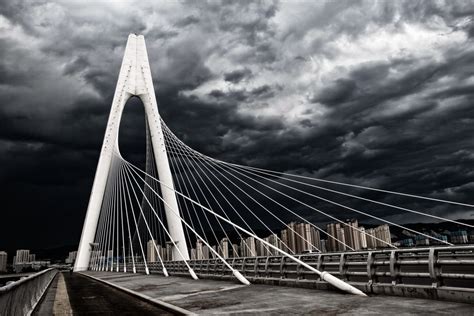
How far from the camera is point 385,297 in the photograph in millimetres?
8953

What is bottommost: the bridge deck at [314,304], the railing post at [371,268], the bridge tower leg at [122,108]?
the bridge deck at [314,304]

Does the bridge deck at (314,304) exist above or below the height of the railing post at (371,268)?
below

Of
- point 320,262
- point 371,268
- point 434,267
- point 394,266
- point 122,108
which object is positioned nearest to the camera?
point 434,267

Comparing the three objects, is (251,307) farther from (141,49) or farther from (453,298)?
(141,49)

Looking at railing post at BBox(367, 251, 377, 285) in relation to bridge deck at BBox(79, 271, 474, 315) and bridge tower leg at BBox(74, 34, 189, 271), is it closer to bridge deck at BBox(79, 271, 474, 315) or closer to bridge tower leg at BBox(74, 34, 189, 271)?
bridge deck at BBox(79, 271, 474, 315)

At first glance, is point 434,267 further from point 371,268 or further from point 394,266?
point 371,268

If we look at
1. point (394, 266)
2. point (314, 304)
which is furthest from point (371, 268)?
point (314, 304)

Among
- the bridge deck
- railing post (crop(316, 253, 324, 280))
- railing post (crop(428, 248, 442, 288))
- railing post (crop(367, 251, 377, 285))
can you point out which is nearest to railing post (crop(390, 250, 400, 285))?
the bridge deck

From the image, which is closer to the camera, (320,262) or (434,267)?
(434,267)

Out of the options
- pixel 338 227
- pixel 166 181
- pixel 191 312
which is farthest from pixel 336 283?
pixel 338 227

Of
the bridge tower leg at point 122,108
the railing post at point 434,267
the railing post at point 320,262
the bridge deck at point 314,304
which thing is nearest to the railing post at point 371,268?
the bridge deck at point 314,304

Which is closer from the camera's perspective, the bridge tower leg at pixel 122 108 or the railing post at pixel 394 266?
the railing post at pixel 394 266

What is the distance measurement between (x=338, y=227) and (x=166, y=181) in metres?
39.4

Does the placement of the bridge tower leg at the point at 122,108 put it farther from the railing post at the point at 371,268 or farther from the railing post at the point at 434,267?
the railing post at the point at 434,267
